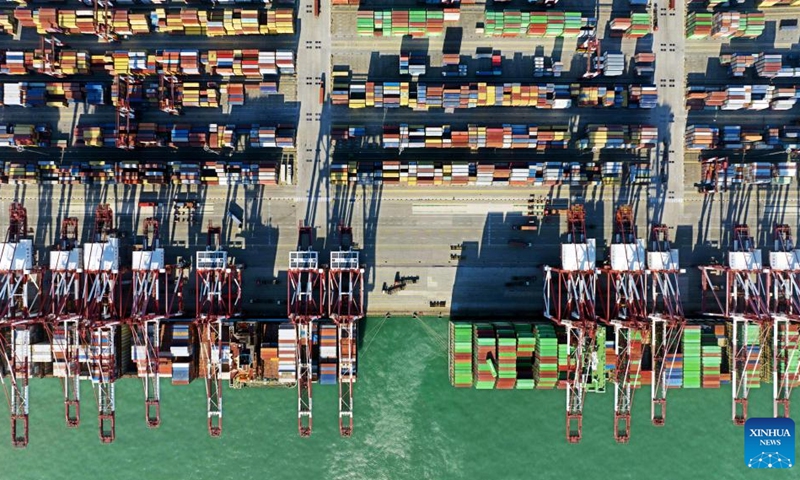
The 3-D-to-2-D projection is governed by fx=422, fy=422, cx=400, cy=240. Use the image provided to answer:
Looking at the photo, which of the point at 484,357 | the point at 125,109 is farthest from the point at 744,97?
the point at 125,109

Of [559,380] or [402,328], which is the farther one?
[402,328]

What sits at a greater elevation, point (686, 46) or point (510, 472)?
point (686, 46)

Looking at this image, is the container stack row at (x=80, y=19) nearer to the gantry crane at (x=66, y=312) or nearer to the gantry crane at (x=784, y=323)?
the gantry crane at (x=66, y=312)

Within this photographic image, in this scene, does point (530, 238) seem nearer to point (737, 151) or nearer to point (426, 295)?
point (426, 295)

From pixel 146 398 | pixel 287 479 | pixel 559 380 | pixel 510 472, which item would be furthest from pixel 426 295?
pixel 146 398

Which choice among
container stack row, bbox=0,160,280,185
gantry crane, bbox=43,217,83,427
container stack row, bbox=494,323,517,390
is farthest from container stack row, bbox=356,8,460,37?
gantry crane, bbox=43,217,83,427

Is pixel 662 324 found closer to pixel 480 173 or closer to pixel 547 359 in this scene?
pixel 547 359
